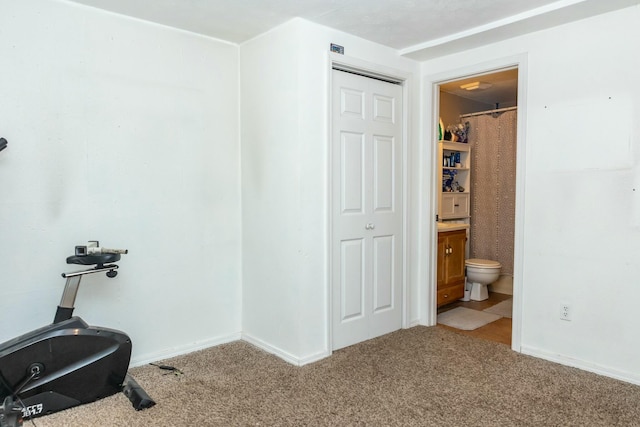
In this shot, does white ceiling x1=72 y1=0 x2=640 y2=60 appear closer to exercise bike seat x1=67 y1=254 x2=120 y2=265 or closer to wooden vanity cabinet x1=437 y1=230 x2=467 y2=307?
exercise bike seat x1=67 y1=254 x2=120 y2=265

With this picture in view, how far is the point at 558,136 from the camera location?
9.68ft

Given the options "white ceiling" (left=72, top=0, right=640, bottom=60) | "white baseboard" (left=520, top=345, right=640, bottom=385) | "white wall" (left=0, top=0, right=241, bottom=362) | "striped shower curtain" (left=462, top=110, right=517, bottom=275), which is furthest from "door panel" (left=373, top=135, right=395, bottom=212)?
"striped shower curtain" (left=462, top=110, right=517, bottom=275)

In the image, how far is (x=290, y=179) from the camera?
2.98 metres

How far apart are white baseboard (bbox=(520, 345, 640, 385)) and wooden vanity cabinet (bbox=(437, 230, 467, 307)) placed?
1.27 metres

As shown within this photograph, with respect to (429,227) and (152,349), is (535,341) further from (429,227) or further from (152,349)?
(152,349)

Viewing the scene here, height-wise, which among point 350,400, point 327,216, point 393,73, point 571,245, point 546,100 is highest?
point 393,73

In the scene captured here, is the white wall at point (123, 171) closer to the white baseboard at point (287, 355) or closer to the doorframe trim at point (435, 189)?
the white baseboard at point (287, 355)

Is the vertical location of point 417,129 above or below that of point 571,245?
above

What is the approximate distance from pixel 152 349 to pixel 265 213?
4.03 ft

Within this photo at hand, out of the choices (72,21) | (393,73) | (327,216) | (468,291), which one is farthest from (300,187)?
(468,291)

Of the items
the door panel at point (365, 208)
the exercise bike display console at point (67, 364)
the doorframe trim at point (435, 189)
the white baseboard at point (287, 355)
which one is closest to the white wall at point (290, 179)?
the white baseboard at point (287, 355)

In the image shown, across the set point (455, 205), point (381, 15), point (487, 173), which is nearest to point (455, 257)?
point (455, 205)

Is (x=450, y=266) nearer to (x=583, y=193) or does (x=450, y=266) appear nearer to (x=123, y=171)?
(x=583, y=193)

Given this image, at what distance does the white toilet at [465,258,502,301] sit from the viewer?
468 cm
